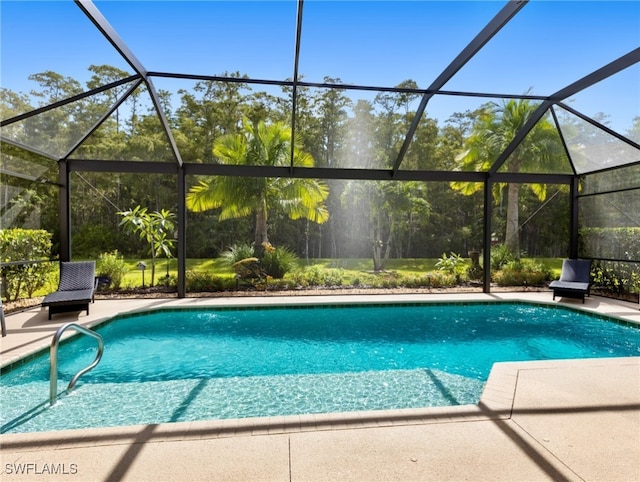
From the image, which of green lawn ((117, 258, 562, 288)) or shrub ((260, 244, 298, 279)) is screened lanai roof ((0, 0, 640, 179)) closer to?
shrub ((260, 244, 298, 279))

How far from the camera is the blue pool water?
336 cm

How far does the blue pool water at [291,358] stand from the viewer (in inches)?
132

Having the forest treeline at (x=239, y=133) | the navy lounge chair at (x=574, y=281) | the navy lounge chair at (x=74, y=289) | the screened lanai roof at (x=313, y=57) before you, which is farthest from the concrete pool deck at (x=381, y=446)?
the forest treeline at (x=239, y=133)

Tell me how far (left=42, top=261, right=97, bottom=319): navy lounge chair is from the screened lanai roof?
2035mm

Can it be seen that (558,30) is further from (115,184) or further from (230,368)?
(115,184)

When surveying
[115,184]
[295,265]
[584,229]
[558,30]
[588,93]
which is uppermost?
[558,30]

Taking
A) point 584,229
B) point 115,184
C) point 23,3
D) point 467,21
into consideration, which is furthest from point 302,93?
point 115,184

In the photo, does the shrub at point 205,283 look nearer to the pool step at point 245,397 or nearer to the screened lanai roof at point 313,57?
the screened lanai roof at point 313,57

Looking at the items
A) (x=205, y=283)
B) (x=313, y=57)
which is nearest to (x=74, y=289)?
(x=205, y=283)

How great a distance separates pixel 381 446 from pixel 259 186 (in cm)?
857

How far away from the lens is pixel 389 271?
13.8 meters

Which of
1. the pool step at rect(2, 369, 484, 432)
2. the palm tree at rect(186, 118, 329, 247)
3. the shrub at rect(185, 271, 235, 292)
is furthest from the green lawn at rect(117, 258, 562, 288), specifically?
the pool step at rect(2, 369, 484, 432)

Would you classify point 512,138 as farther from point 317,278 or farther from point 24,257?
point 24,257

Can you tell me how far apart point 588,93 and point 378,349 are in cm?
637
